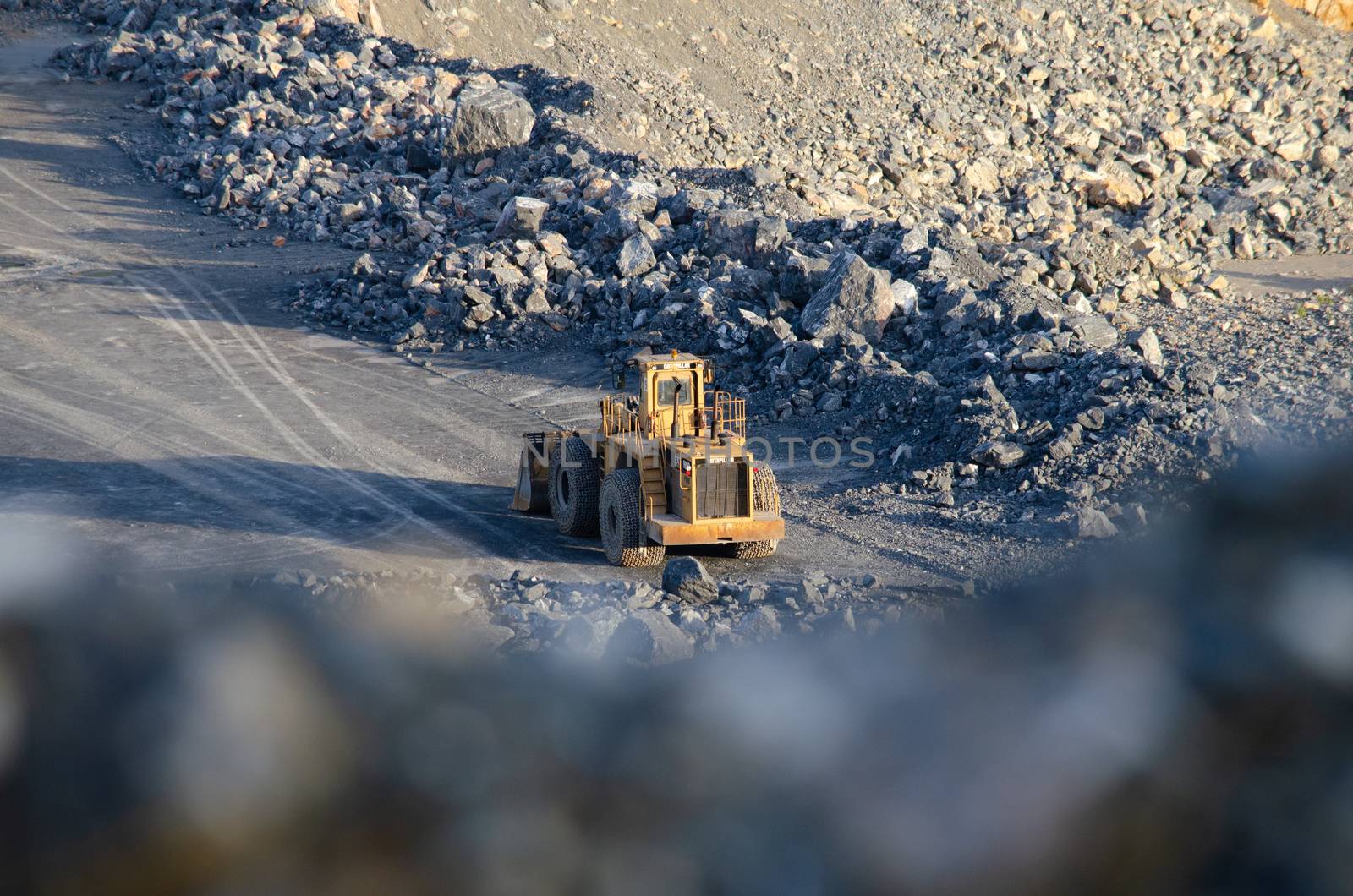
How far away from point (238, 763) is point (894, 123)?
2915 centimetres

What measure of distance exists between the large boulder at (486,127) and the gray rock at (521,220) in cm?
390

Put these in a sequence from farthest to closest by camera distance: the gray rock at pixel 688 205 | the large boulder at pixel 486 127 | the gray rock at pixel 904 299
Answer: the large boulder at pixel 486 127
the gray rock at pixel 688 205
the gray rock at pixel 904 299

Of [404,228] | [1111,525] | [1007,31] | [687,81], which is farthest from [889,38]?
[1111,525]

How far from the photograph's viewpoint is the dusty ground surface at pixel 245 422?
11.9 metres

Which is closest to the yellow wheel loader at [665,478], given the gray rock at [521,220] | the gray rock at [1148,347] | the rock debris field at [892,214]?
the rock debris field at [892,214]

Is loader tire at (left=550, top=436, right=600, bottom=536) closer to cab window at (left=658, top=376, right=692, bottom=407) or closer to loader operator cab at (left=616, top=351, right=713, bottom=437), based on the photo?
loader operator cab at (left=616, top=351, right=713, bottom=437)

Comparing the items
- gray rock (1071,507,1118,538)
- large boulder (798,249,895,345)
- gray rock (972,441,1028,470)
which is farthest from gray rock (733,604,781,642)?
large boulder (798,249,895,345)

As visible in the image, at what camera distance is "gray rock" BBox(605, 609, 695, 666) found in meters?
7.17

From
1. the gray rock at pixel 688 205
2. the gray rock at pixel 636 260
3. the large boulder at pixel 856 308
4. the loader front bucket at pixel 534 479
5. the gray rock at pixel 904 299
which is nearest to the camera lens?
the loader front bucket at pixel 534 479

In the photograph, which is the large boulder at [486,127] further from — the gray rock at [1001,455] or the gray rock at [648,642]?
the gray rock at [648,642]

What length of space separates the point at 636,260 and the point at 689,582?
35.4 ft

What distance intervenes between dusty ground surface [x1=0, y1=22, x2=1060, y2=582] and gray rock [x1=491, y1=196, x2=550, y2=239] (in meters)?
3.12

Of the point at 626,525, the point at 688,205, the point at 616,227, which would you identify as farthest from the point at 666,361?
the point at 688,205

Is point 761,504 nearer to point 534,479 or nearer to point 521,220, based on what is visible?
point 534,479
